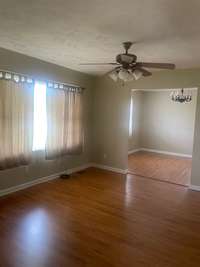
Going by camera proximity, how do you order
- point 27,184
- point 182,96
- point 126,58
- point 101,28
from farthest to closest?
point 182,96 < point 27,184 < point 126,58 < point 101,28

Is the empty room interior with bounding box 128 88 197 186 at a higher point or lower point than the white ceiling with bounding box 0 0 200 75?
lower

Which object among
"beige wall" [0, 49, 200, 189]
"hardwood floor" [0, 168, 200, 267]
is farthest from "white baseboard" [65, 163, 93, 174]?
"hardwood floor" [0, 168, 200, 267]

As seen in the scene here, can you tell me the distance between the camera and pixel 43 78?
13.7ft

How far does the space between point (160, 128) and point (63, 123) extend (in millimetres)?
4506

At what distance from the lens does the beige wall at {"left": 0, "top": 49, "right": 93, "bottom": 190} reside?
3.69m

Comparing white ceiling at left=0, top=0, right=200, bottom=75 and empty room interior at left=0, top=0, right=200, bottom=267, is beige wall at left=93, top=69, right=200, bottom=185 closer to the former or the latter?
empty room interior at left=0, top=0, right=200, bottom=267

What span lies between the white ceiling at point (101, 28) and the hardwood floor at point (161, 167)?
2725mm

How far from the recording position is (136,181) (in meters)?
4.79

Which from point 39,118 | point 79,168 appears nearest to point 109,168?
point 79,168

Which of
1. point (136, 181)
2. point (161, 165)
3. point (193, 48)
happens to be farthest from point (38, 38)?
point (161, 165)

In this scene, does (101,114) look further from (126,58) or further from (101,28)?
(101,28)

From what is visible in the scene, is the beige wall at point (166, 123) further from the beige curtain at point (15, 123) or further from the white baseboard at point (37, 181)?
the beige curtain at point (15, 123)

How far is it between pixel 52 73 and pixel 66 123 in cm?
113

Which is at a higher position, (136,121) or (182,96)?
(182,96)
